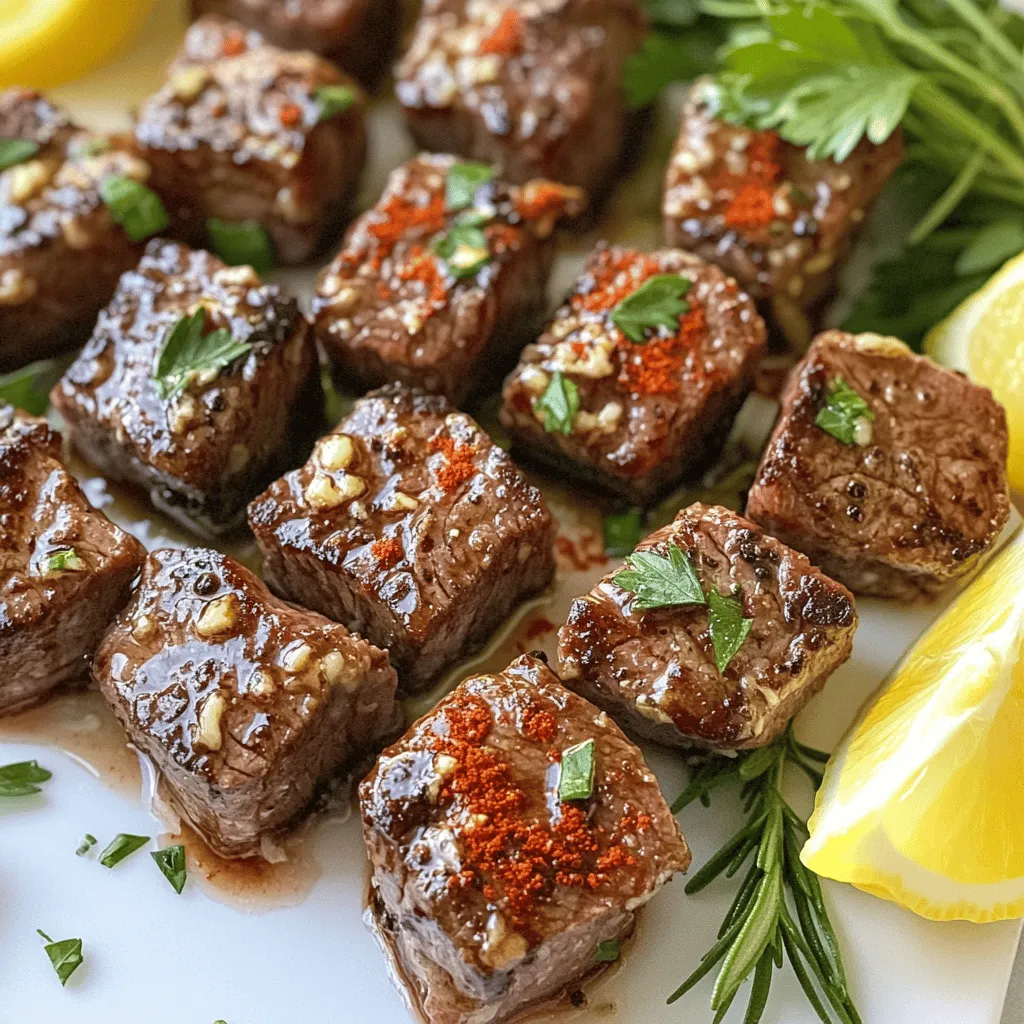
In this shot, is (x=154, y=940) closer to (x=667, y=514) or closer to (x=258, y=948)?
(x=258, y=948)

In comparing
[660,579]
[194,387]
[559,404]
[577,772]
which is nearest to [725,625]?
[660,579]

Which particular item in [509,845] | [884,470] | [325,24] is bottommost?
[509,845]

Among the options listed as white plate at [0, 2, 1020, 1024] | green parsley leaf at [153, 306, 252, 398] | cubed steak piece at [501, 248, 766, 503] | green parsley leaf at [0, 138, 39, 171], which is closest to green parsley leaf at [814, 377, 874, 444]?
cubed steak piece at [501, 248, 766, 503]

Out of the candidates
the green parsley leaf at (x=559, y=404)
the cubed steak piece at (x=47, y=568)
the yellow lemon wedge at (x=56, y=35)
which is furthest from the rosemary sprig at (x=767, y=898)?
the yellow lemon wedge at (x=56, y=35)

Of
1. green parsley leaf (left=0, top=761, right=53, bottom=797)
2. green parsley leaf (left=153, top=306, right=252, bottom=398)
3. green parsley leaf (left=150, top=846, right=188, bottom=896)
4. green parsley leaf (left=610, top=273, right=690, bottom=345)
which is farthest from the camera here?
green parsley leaf (left=610, top=273, right=690, bottom=345)

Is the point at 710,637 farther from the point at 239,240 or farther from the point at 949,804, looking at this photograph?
the point at 239,240

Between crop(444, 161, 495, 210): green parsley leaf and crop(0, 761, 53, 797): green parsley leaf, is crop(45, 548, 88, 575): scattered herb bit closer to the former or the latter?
crop(0, 761, 53, 797): green parsley leaf
